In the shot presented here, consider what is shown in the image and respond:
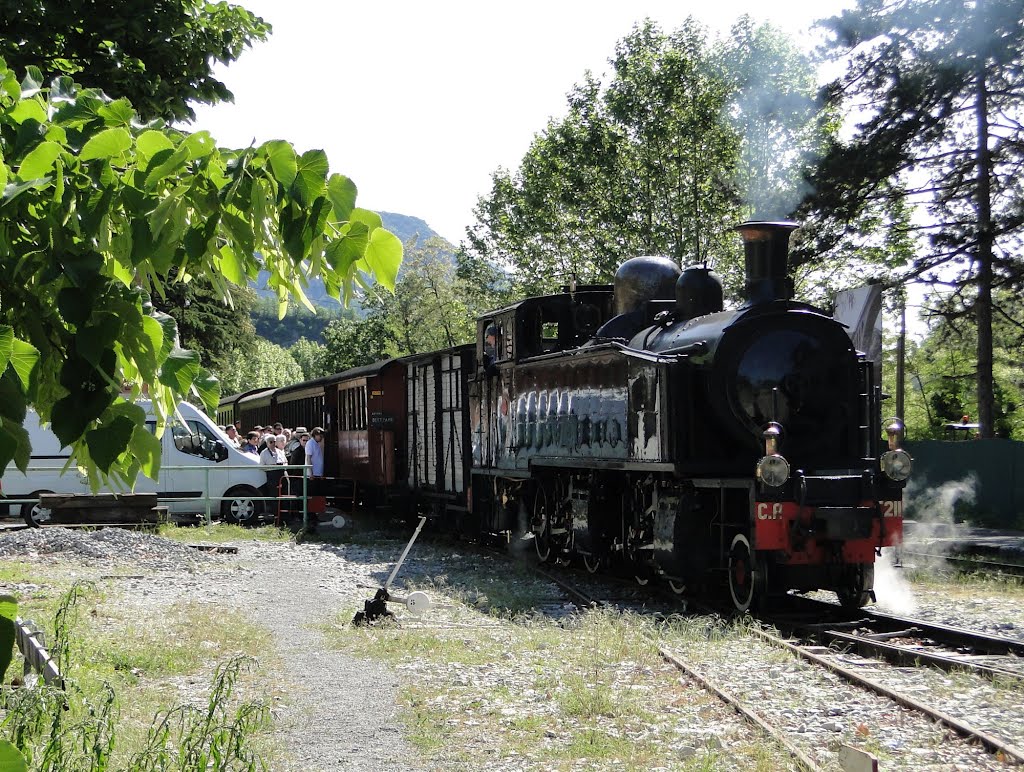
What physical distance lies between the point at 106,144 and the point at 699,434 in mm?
9838

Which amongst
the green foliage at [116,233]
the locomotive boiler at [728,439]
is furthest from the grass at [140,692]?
the locomotive boiler at [728,439]

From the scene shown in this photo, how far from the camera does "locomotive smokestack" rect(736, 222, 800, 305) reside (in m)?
11.4

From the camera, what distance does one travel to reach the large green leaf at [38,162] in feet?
6.18

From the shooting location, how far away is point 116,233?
2.11 meters

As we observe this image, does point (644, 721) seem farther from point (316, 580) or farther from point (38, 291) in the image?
point (316, 580)

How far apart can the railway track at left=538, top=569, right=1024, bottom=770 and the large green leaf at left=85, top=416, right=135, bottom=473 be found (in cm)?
313

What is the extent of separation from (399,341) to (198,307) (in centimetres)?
2682

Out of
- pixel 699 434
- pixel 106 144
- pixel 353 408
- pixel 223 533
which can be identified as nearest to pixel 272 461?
pixel 223 533

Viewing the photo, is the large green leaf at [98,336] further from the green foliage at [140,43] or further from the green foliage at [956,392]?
the green foliage at [956,392]

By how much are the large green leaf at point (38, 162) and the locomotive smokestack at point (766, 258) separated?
9.96 m

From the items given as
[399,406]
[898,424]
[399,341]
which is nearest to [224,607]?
[898,424]

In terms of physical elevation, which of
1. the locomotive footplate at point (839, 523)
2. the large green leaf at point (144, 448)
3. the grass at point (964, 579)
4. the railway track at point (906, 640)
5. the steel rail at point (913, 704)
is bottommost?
the grass at point (964, 579)

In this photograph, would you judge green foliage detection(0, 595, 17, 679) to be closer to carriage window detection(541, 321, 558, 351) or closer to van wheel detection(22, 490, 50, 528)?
carriage window detection(541, 321, 558, 351)

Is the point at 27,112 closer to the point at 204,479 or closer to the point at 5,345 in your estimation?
the point at 5,345
